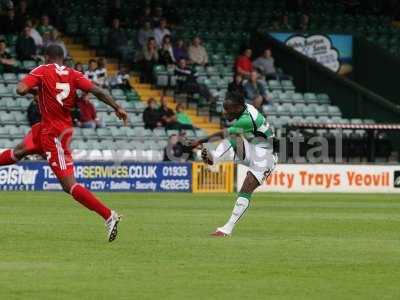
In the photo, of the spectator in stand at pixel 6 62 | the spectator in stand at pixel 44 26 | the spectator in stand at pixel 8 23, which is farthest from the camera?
the spectator in stand at pixel 44 26

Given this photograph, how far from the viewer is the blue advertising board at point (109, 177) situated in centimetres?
2753

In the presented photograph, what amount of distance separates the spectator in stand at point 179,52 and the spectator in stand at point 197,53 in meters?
0.18

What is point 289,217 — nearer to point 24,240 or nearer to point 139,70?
point 24,240

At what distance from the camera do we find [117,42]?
33188 mm

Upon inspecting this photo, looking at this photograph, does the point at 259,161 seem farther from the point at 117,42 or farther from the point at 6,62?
the point at 117,42

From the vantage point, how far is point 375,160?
109 ft

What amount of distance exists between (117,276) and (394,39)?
3025 cm

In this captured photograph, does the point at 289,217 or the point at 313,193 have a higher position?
the point at 289,217

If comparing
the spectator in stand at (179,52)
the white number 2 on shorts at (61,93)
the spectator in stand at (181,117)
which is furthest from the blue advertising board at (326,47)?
the white number 2 on shorts at (61,93)

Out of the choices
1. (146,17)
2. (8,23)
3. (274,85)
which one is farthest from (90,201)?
(274,85)

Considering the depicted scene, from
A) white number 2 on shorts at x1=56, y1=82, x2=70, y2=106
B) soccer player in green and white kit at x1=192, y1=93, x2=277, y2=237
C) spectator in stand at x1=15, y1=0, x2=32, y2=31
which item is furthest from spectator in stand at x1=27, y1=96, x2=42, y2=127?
white number 2 on shorts at x1=56, y1=82, x2=70, y2=106

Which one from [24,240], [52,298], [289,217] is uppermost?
[52,298]

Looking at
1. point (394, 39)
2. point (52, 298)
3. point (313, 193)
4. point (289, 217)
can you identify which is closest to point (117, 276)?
point (52, 298)

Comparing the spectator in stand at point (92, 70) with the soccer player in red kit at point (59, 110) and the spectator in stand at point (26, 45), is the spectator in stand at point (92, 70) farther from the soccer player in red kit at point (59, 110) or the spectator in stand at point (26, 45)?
the soccer player in red kit at point (59, 110)
